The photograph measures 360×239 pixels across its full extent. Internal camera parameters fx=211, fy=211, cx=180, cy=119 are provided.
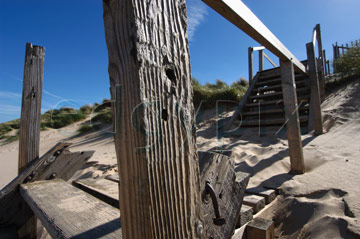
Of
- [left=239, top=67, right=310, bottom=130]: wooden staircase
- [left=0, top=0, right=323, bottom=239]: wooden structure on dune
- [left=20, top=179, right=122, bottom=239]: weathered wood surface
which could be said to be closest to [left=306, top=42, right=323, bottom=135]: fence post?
[left=239, top=67, right=310, bottom=130]: wooden staircase

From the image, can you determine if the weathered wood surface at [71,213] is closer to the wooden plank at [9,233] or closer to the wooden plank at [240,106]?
the wooden plank at [9,233]

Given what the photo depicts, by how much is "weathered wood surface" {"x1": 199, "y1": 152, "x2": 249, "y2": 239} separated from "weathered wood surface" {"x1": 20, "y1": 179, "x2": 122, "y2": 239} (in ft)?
1.74

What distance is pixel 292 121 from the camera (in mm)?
3154

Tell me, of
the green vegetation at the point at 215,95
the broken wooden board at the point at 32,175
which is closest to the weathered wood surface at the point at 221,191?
the broken wooden board at the point at 32,175

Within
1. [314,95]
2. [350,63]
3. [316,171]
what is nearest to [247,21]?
[316,171]

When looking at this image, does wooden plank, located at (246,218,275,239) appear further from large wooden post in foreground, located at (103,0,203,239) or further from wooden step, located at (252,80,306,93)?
wooden step, located at (252,80,306,93)

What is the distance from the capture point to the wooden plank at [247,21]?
1.55 metres

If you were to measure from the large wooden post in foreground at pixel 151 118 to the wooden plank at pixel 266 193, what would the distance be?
5.86ft

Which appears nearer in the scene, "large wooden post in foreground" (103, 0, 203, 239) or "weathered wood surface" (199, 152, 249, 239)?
"large wooden post in foreground" (103, 0, 203, 239)

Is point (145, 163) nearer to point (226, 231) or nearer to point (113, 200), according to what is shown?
point (226, 231)

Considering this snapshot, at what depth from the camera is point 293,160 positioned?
304cm

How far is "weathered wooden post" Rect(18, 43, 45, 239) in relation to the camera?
7.47ft

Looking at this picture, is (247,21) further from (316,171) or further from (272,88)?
(272,88)

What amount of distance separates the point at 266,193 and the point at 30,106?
109 inches
